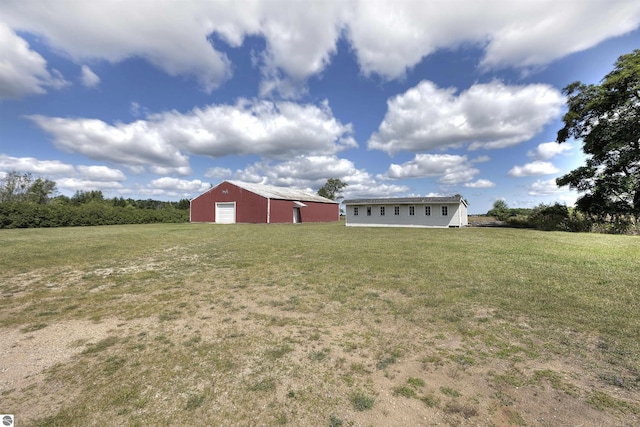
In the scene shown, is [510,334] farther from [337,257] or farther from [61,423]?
[337,257]

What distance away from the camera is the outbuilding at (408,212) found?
26047 millimetres

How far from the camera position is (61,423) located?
2.43m

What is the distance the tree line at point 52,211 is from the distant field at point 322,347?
22.0m

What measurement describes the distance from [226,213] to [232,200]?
175 centimetres

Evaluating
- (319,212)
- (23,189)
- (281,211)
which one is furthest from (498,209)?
→ (23,189)

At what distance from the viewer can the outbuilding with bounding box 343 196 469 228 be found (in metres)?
26.0

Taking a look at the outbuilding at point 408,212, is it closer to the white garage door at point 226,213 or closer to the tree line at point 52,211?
the white garage door at point 226,213

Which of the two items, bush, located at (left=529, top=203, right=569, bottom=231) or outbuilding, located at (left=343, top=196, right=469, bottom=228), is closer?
bush, located at (left=529, top=203, right=569, bottom=231)

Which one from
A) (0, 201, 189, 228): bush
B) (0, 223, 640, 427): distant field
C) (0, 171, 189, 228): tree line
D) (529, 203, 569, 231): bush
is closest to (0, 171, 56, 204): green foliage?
(0, 171, 189, 228): tree line

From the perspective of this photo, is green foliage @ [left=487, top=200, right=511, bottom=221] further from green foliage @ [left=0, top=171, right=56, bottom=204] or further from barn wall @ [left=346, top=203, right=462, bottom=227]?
green foliage @ [left=0, top=171, right=56, bottom=204]

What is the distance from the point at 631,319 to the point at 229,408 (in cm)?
604

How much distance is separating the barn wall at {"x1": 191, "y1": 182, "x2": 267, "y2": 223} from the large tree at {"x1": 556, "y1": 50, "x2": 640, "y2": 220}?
27173mm

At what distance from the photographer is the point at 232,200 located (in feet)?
104

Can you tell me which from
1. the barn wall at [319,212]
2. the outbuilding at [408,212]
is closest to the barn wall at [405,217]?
the outbuilding at [408,212]
